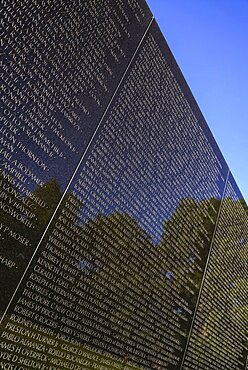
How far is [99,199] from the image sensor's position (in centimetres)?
376

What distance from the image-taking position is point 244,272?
25.5 feet

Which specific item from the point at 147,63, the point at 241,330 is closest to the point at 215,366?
the point at 241,330

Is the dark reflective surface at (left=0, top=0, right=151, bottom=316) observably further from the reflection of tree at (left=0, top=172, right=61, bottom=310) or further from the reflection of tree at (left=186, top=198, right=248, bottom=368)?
the reflection of tree at (left=186, top=198, right=248, bottom=368)

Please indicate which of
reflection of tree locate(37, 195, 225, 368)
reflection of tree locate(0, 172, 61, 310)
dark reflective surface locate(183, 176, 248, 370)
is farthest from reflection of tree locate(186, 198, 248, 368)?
reflection of tree locate(0, 172, 61, 310)

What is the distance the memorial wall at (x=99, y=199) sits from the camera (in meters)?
2.91

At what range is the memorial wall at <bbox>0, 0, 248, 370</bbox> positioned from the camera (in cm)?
291

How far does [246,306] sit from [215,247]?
7.16 ft

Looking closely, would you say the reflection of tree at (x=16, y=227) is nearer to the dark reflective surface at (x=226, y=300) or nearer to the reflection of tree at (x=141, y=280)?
the reflection of tree at (x=141, y=280)

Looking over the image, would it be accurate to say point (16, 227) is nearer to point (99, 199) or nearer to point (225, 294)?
point (99, 199)

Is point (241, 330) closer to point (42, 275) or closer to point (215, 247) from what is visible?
point (215, 247)

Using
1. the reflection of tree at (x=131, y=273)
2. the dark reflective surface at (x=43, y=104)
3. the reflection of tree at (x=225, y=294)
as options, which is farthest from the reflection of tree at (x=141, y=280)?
the reflection of tree at (x=225, y=294)

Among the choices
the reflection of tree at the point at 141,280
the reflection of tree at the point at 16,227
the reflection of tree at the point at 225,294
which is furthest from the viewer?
the reflection of tree at the point at 225,294

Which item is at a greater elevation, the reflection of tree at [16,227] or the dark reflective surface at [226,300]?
the dark reflective surface at [226,300]

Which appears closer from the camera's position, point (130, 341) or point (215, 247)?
point (130, 341)
